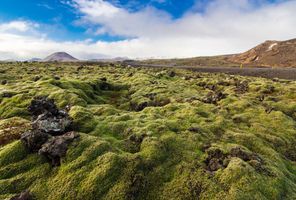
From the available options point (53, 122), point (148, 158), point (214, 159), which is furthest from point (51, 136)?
point (214, 159)

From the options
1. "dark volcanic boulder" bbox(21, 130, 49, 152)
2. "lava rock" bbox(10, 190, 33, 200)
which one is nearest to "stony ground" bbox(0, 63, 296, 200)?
"lava rock" bbox(10, 190, 33, 200)

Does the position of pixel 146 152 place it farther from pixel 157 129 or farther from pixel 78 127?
pixel 78 127

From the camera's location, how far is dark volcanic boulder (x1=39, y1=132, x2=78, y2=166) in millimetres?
14758

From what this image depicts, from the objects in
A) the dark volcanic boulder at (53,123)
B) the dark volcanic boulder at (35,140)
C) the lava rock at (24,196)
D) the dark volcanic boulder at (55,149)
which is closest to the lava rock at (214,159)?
the dark volcanic boulder at (55,149)

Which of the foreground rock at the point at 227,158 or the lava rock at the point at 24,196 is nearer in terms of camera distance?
the lava rock at the point at 24,196

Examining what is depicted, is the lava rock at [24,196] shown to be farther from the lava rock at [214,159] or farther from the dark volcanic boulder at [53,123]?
the lava rock at [214,159]

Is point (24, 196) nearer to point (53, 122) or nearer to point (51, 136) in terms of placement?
point (51, 136)

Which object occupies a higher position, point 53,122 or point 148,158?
point 53,122

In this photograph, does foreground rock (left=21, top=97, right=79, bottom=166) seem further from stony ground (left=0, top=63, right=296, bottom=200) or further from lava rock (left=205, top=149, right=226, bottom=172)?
lava rock (left=205, top=149, right=226, bottom=172)

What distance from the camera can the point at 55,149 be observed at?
14.9m

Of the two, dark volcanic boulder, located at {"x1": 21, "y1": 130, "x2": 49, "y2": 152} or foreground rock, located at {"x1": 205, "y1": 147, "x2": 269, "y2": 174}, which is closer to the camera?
foreground rock, located at {"x1": 205, "y1": 147, "x2": 269, "y2": 174}

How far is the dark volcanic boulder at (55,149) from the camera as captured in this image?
14.8m

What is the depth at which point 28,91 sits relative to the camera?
106ft

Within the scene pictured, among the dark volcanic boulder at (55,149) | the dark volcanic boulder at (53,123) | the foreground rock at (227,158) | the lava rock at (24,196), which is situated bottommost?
the foreground rock at (227,158)
